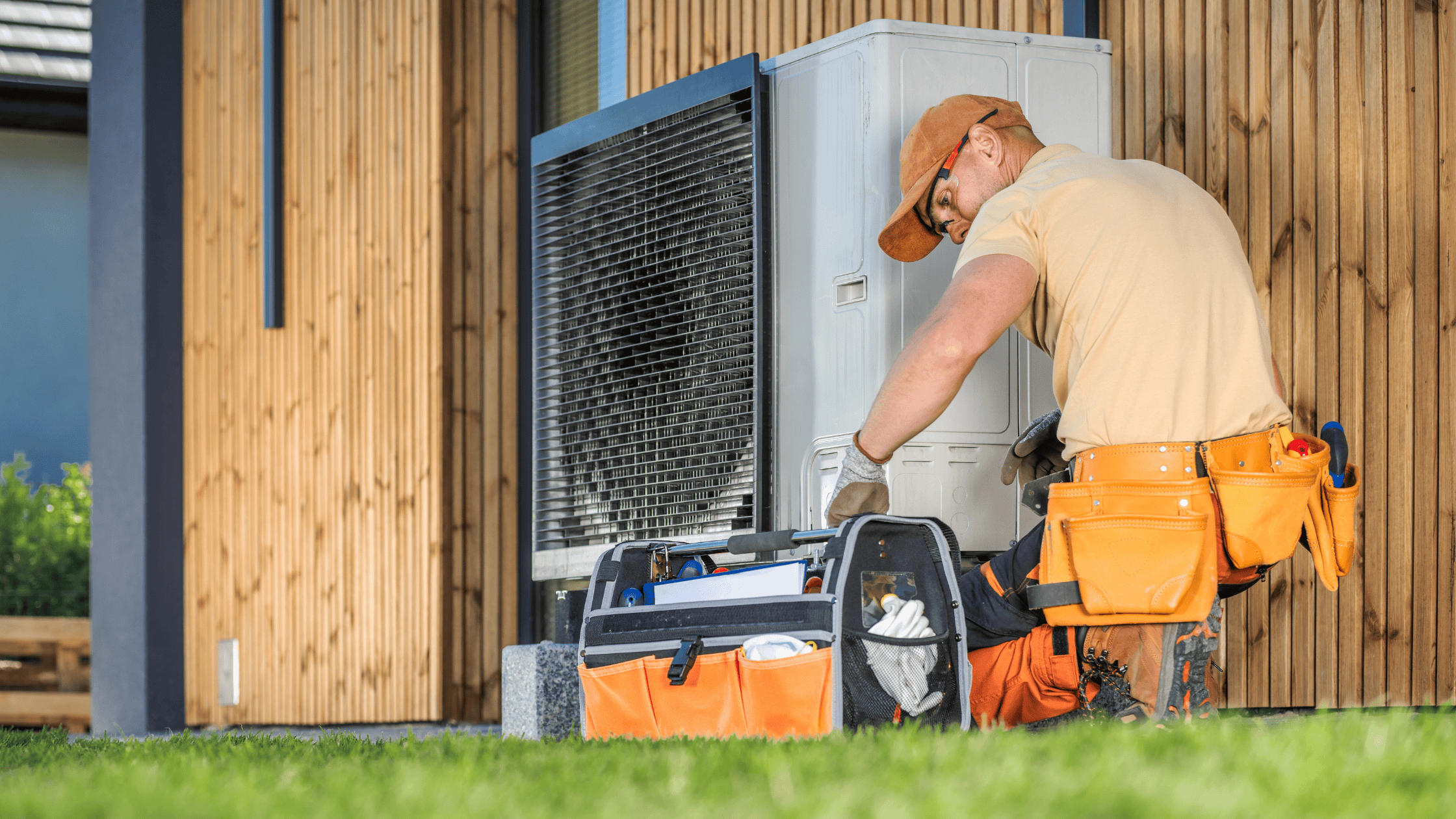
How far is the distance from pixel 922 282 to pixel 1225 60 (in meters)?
1.01

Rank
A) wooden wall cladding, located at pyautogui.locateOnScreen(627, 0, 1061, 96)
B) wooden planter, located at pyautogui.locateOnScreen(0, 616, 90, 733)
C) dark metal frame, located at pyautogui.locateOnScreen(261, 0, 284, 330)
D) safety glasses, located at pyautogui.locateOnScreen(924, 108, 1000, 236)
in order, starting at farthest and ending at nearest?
wooden planter, located at pyautogui.locateOnScreen(0, 616, 90, 733), dark metal frame, located at pyautogui.locateOnScreen(261, 0, 284, 330), wooden wall cladding, located at pyautogui.locateOnScreen(627, 0, 1061, 96), safety glasses, located at pyautogui.locateOnScreen(924, 108, 1000, 236)

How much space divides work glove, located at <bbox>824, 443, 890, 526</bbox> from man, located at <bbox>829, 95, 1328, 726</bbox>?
0.01 metres

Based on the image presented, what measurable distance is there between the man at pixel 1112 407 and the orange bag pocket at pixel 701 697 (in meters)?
0.52

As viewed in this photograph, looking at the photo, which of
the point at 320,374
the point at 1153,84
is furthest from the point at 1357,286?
the point at 320,374

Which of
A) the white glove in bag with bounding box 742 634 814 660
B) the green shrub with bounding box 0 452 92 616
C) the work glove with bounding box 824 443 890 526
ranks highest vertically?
the work glove with bounding box 824 443 890 526

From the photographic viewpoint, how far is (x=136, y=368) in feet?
19.7

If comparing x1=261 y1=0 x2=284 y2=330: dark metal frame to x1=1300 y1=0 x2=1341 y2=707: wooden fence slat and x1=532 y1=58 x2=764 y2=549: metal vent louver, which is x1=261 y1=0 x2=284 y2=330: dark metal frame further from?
x1=1300 y1=0 x2=1341 y2=707: wooden fence slat

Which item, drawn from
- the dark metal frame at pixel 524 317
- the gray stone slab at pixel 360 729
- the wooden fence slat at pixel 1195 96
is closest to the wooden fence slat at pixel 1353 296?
the wooden fence slat at pixel 1195 96

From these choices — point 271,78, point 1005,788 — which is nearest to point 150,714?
point 271,78

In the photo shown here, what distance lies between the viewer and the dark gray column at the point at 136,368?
5910mm

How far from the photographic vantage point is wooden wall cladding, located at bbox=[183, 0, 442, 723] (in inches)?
208

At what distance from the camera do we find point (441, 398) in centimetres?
522

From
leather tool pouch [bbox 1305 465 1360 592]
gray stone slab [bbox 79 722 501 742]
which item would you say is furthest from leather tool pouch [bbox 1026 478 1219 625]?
gray stone slab [bbox 79 722 501 742]

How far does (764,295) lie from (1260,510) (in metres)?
1.46
